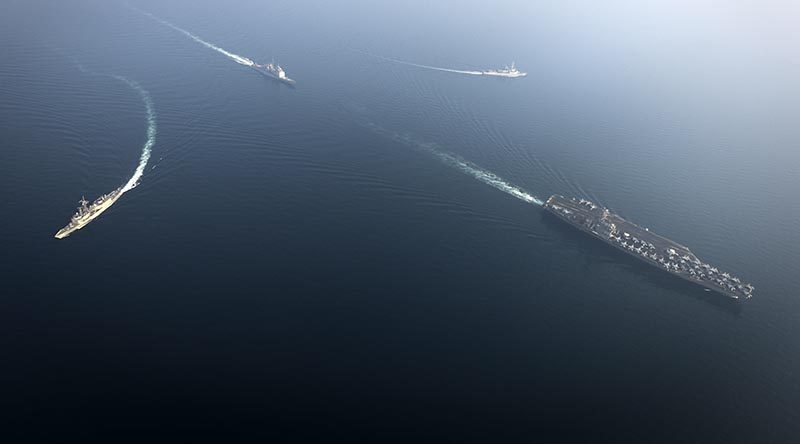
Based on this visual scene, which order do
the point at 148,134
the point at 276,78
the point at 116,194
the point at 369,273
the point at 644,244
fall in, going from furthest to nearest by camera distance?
the point at 276,78, the point at 148,134, the point at 116,194, the point at 644,244, the point at 369,273

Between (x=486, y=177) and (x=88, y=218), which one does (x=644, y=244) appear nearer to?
(x=486, y=177)

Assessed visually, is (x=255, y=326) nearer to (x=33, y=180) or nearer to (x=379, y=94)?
(x=33, y=180)

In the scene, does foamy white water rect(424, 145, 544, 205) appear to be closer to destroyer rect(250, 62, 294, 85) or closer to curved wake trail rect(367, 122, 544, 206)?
curved wake trail rect(367, 122, 544, 206)

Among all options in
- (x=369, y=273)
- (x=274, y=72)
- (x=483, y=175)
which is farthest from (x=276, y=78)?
(x=369, y=273)

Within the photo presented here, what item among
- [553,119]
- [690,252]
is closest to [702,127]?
[553,119]

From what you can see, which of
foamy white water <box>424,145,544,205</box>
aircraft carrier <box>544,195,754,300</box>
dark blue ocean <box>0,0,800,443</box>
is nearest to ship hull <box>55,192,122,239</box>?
dark blue ocean <box>0,0,800,443</box>
